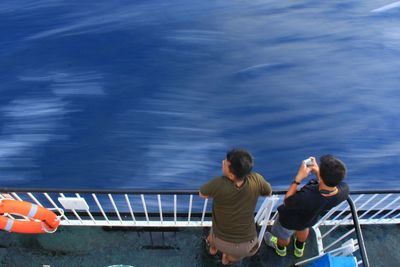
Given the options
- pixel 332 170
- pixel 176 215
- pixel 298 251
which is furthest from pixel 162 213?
pixel 332 170

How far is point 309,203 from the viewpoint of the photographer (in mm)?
2207

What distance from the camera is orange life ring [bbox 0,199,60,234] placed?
2.62 metres

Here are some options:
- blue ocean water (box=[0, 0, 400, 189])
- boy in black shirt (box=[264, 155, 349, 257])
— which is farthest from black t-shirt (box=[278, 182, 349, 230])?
blue ocean water (box=[0, 0, 400, 189])

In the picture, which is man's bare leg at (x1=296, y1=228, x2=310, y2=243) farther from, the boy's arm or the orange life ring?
the orange life ring

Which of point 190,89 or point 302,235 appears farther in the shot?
point 190,89

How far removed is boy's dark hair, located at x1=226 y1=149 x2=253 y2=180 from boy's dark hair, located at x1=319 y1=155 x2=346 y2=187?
473mm

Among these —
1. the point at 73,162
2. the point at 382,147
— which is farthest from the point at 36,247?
the point at 382,147

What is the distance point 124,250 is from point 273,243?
143cm

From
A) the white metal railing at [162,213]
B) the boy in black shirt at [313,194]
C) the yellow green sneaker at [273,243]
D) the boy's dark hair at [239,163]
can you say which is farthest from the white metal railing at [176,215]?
the boy's dark hair at [239,163]

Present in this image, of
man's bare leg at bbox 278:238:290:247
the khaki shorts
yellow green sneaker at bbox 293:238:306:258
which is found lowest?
yellow green sneaker at bbox 293:238:306:258

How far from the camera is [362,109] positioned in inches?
187

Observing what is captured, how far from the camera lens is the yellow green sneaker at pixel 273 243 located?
308 cm

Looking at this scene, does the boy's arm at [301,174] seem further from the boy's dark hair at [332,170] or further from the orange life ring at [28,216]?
the orange life ring at [28,216]

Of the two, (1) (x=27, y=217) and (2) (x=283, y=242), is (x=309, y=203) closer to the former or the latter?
(2) (x=283, y=242)
